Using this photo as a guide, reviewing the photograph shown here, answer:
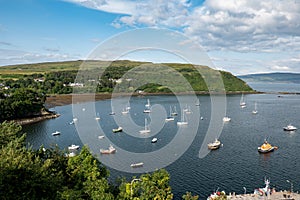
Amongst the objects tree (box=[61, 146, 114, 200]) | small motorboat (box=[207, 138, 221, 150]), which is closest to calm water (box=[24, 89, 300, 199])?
small motorboat (box=[207, 138, 221, 150])

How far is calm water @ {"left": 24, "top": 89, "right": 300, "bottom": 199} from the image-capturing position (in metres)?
27.6

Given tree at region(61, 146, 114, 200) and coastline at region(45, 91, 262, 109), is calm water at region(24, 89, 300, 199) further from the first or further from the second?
coastline at region(45, 91, 262, 109)

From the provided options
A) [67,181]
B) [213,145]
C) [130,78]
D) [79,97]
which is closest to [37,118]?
[213,145]

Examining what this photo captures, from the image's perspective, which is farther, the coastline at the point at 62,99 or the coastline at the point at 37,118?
the coastline at the point at 62,99

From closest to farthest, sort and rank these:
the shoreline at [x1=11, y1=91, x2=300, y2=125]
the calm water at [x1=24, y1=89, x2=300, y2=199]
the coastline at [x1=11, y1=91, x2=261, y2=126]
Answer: the calm water at [x1=24, y1=89, x2=300, y2=199], the coastline at [x1=11, y1=91, x2=261, y2=126], the shoreline at [x1=11, y1=91, x2=300, y2=125]

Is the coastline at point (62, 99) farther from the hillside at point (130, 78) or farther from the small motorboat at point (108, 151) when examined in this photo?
the small motorboat at point (108, 151)

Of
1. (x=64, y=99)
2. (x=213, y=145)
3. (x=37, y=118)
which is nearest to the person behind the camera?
(x=213, y=145)

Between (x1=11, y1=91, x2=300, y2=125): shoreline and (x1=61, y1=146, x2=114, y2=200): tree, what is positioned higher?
(x1=61, y1=146, x2=114, y2=200): tree

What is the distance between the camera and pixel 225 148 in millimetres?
39500

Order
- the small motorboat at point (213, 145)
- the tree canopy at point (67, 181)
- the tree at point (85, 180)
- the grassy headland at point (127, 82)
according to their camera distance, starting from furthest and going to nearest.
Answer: the grassy headland at point (127, 82) → the small motorboat at point (213, 145) → the tree at point (85, 180) → the tree canopy at point (67, 181)

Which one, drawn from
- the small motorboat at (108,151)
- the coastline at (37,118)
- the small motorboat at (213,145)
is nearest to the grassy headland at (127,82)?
the coastline at (37,118)

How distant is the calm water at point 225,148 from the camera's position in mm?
27609

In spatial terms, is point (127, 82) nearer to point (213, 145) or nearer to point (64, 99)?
point (64, 99)

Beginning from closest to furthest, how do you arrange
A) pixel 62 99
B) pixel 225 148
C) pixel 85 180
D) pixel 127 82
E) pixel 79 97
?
pixel 85 180 → pixel 225 148 → pixel 62 99 → pixel 79 97 → pixel 127 82
